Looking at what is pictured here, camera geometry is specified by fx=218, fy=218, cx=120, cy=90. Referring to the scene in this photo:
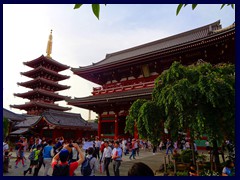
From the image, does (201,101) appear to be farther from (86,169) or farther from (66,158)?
(66,158)

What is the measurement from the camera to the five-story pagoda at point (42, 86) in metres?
34.9

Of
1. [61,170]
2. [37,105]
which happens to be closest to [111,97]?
[61,170]

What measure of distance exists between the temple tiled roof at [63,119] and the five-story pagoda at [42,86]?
426 centimetres

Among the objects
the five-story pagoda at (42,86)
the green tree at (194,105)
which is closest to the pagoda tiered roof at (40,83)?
the five-story pagoda at (42,86)

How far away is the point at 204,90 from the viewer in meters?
7.07

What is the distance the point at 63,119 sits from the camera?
93.3 ft

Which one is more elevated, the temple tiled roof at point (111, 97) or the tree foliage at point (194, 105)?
the temple tiled roof at point (111, 97)

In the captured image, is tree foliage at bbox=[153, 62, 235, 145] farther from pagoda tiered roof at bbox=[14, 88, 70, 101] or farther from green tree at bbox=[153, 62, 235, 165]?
pagoda tiered roof at bbox=[14, 88, 70, 101]

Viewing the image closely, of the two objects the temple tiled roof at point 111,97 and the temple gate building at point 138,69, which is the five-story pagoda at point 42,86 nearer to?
the temple tiled roof at point 111,97

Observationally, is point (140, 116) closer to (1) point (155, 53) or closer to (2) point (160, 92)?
(2) point (160, 92)

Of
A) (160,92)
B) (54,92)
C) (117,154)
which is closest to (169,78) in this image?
(160,92)

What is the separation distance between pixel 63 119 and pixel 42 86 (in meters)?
11.3

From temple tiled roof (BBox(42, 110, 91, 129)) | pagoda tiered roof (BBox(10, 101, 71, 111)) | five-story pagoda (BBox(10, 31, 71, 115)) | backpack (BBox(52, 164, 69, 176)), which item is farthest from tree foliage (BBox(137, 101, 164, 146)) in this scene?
pagoda tiered roof (BBox(10, 101, 71, 111))

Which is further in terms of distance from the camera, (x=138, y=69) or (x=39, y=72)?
(x=39, y=72)
